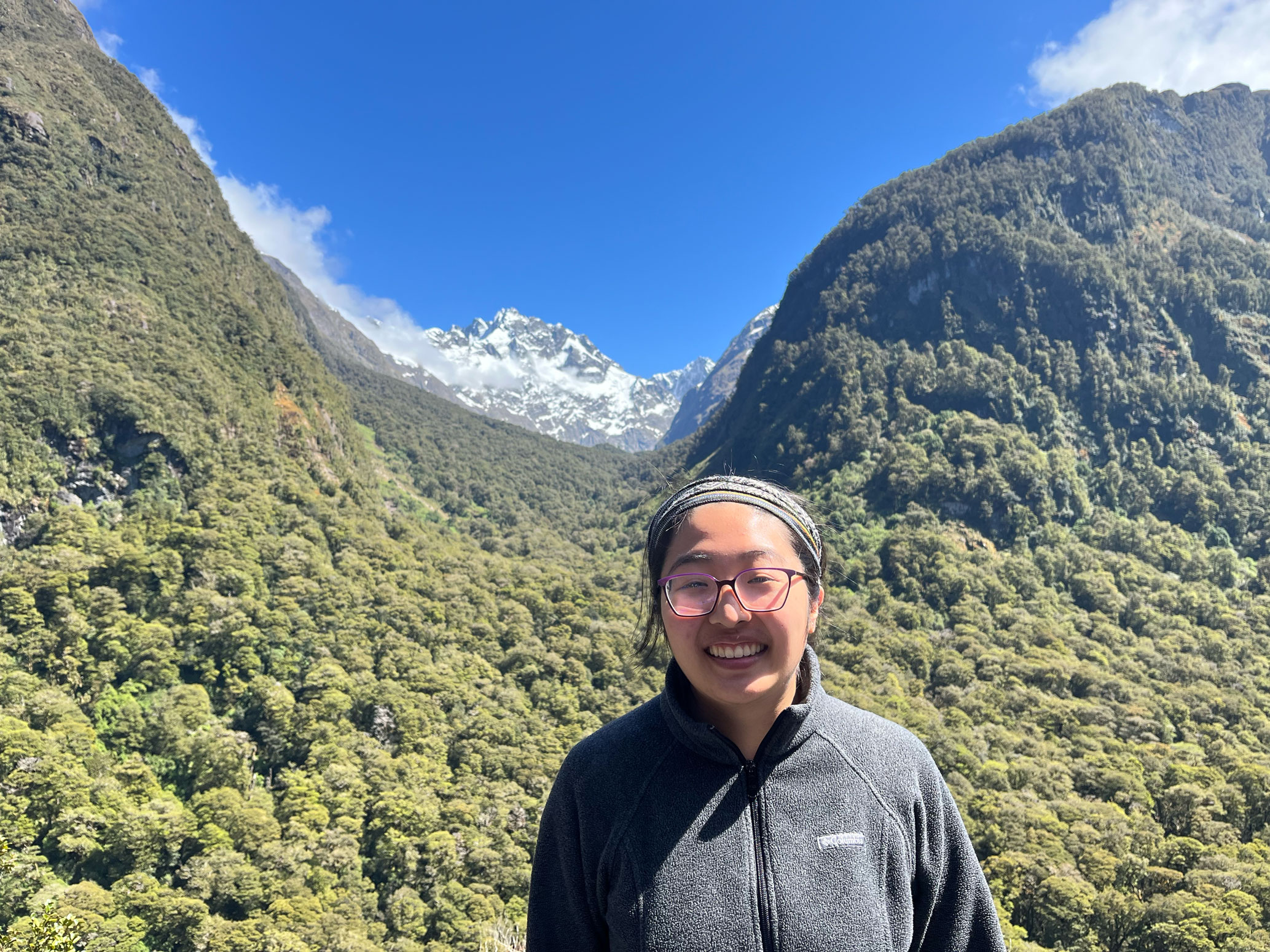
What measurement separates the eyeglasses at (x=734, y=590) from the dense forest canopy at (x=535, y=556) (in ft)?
2.01

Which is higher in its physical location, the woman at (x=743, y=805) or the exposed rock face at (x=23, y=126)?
the exposed rock face at (x=23, y=126)

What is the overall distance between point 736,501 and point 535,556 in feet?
371

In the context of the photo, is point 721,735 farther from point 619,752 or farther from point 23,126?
point 23,126

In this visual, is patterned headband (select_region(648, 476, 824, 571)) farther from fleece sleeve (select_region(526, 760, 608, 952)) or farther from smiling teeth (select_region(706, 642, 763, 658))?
fleece sleeve (select_region(526, 760, 608, 952))

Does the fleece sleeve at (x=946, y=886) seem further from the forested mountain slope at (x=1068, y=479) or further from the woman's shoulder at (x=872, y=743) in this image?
the forested mountain slope at (x=1068, y=479)

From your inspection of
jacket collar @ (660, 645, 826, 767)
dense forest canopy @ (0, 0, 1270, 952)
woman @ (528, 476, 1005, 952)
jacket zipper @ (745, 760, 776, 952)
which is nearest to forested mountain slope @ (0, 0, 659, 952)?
jacket collar @ (660, 645, 826, 767)

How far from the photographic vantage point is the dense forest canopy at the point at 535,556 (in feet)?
114

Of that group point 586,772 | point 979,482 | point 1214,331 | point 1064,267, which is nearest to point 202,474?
point 586,772

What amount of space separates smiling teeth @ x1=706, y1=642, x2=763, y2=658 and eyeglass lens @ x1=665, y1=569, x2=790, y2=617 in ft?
0.51

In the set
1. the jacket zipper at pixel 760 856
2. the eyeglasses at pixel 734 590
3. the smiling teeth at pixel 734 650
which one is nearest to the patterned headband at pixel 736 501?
the eyeglasses at pixel 734 590

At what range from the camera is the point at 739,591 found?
2324 millimetres

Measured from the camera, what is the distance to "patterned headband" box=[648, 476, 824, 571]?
2529 millimetres

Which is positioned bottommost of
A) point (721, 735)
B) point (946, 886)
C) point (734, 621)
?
point (946, 886)

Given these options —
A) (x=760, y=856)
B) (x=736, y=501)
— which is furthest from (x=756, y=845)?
(x=736, y=501)
